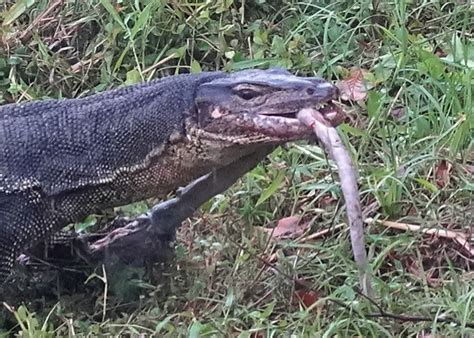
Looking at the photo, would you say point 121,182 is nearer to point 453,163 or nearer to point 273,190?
point 273,190

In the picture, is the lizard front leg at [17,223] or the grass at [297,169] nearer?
the grass at [297,169]

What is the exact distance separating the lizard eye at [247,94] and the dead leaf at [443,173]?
963 mm

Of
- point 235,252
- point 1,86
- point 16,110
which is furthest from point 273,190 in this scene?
point 1,86

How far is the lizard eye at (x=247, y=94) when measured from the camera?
148 inches

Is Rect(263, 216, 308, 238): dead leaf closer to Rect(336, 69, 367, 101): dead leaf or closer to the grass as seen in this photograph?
the grass

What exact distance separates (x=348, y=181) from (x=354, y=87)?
1873mm

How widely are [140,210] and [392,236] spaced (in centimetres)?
98

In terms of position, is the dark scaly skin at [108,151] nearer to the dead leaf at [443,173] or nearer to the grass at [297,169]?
the grass at [297,169]

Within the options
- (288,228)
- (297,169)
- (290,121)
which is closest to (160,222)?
(288,228)

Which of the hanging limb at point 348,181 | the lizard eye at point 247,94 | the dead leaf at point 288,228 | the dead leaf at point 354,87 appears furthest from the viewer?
the dead leaf at point 354,87

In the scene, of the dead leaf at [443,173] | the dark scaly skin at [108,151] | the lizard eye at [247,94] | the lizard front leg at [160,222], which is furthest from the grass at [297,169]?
the lizard eye at [247,94]

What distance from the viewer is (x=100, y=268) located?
4.21 metres

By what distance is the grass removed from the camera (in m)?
3.80

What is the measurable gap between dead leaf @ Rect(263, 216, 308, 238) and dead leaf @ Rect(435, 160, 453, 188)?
19.3 inches
